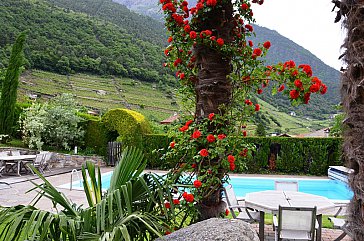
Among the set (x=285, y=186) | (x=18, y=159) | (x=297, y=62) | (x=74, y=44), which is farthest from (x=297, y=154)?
(x=297, y=62)

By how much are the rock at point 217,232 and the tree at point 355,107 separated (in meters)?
0.97

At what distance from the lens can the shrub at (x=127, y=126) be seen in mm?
14234

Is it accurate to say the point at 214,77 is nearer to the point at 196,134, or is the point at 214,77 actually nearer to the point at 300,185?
the point at 196,134

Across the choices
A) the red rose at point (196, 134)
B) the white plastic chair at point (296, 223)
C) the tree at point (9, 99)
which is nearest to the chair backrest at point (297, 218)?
the white plastic chair at point (296, 223)

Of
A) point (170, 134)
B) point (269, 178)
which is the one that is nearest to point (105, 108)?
point (269, 178)

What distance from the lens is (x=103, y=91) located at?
34.7 metres

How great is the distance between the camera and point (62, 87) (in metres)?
31.8

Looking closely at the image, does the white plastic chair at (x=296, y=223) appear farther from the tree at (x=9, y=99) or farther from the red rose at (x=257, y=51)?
the tree at (x=9, y=99)

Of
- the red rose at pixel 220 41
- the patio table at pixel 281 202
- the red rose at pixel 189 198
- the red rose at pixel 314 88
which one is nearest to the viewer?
the red rose at pixel 314 88

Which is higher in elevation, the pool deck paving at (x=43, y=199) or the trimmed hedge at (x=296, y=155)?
the trimmed hedge at (x=296, y=155)

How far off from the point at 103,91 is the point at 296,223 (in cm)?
3242

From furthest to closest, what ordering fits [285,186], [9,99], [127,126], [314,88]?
[9,99] → [127,126] → [285,186] → [314,88]

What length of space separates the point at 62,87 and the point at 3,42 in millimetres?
7104

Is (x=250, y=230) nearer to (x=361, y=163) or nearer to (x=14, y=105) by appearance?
(x=361, y=163)
